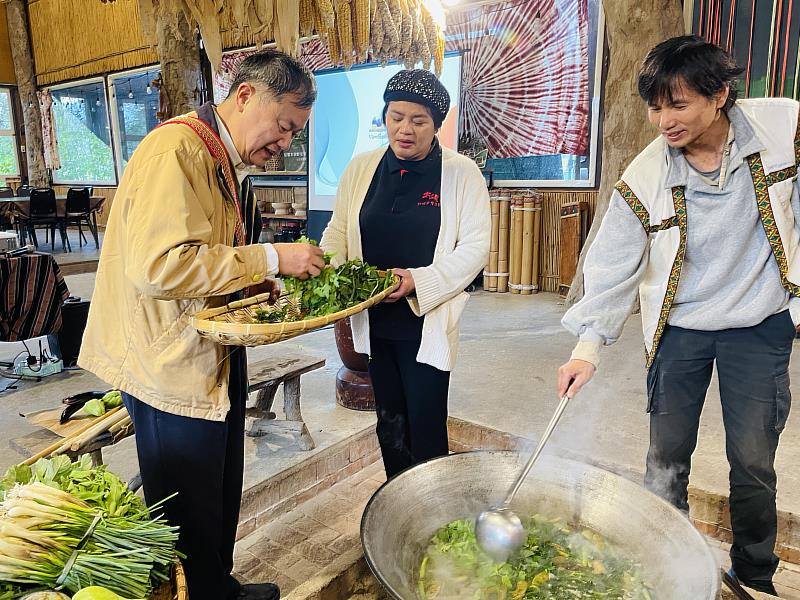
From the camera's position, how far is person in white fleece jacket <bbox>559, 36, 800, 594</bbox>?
A: 1.58m

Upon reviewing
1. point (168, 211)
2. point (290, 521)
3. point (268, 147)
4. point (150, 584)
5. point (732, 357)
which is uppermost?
point (268, 147)

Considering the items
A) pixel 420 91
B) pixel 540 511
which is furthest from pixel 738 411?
pixel 420 91

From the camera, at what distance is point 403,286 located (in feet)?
6.52

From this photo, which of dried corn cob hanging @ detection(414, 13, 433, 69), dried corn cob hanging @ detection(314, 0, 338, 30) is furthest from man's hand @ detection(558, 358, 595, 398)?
dried corn cob hanging @ detection(414, 13, 433, 69)

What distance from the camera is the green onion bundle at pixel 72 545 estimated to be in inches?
40.2

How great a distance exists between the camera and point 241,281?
1.44m

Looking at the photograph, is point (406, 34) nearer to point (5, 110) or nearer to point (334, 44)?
point (334, 44)

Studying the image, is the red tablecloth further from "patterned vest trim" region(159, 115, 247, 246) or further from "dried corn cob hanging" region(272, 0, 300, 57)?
"patterned vest trim" region(159, 115, 247, 246)

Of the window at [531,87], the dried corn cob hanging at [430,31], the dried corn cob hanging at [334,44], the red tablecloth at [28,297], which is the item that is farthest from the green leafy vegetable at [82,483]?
the window at [531,87]

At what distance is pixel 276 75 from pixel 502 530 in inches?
49.3

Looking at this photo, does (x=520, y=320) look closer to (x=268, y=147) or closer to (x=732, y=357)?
(x=732, y=357)

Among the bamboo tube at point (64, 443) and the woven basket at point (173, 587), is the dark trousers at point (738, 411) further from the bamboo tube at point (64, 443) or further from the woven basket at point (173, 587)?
the bamboo tube at point (64, 443)

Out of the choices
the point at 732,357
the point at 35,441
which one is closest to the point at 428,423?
the point at 732,357

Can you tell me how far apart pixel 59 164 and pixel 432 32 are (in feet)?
40.0
